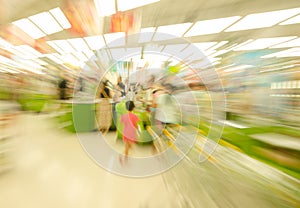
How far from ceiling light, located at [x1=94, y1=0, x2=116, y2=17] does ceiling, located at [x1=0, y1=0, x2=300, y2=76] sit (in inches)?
2.8

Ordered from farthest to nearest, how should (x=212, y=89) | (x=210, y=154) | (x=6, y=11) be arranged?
(x=6, y=11)
(x=212, y=89)
(x=210, y=154)

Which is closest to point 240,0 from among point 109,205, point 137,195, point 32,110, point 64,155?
point 137,195

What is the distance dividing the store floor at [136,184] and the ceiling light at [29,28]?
2.01 meters

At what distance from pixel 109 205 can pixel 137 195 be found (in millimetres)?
218

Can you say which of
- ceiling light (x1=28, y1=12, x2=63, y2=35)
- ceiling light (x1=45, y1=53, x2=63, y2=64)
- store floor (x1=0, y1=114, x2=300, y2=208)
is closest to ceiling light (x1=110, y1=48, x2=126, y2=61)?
store floor (x1=0, y1=114, x2=300, y2=208)

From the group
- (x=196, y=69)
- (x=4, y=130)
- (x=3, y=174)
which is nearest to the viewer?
(x=196, y=69)

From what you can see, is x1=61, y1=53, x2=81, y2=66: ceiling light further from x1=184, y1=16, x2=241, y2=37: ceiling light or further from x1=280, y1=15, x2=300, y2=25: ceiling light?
x1=280, y1=15, x2=300, y2=25: ceiling light

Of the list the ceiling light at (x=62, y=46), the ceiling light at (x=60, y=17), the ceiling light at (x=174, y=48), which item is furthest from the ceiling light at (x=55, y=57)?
the ceiling light at (x=174, y=48)

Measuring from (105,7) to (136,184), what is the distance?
1845mm

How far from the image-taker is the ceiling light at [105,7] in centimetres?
183

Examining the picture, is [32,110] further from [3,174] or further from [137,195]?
[137,195]

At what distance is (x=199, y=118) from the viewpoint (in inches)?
49.8

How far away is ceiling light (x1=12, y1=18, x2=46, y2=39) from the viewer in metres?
2.88

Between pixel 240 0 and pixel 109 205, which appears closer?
pixel 109 205
